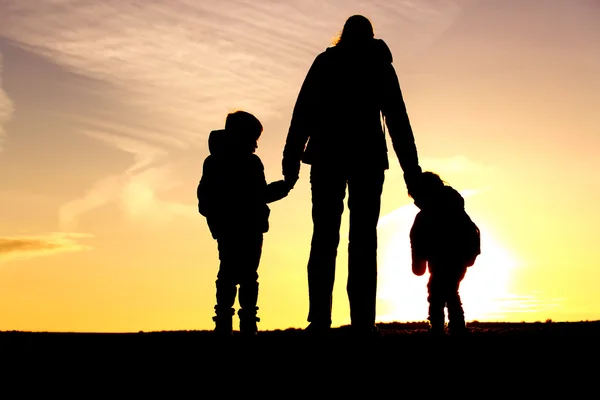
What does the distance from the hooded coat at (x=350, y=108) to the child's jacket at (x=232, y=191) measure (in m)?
2.04

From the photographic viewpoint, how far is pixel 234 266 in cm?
1021

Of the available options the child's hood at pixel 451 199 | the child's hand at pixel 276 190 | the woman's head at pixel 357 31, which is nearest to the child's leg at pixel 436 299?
the child's hood at pixel 451 199

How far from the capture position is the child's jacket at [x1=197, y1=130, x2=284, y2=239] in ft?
33.7

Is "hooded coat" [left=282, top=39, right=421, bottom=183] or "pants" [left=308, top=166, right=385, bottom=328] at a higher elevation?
"hooded coat" [left=282, top=39, right=421, bottom=183]

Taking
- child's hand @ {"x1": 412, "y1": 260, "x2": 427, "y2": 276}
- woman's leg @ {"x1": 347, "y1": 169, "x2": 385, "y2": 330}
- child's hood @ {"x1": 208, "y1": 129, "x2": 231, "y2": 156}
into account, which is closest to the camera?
woman's leg @ {"x1": 347, "y1": 169, "x2": 385, "y2": 330}

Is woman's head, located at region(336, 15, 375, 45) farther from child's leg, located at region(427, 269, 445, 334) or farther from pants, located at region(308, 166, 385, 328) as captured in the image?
child's leg, located at region(427, 269, 445, 334)

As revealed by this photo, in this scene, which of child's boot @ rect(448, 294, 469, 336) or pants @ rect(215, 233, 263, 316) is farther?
child's boot @ rect(448, 294, 469, 336)

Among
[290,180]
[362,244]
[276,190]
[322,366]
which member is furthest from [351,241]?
[322,366]

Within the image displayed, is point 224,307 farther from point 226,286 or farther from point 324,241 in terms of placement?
point 324,241

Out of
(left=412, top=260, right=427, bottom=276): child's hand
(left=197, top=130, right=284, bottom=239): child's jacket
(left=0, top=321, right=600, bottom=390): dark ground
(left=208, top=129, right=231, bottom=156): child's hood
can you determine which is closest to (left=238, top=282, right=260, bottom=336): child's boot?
(left=197, top=130, right=284, bottom=239): child's jacket

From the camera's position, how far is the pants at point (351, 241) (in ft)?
26.4

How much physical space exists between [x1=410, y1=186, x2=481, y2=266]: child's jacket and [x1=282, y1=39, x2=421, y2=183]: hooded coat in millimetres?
2285

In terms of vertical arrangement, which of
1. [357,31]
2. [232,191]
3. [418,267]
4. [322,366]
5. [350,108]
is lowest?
[322,366]

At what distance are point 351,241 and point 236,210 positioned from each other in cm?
260
